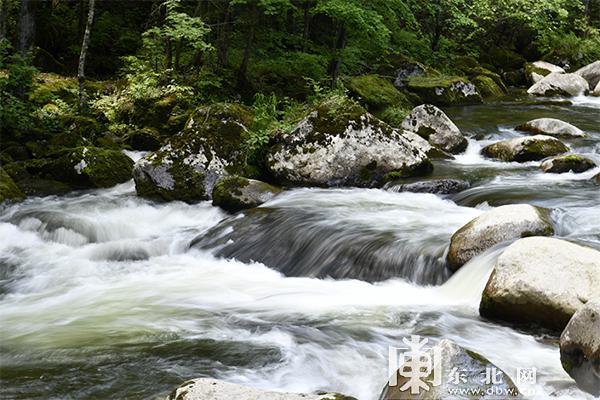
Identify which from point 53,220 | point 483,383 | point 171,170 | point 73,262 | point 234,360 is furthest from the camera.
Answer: point 171,170

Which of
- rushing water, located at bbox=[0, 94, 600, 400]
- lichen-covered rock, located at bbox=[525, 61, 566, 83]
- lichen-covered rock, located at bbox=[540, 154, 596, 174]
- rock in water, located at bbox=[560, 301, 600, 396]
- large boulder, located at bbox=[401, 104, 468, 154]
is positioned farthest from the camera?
lichen-covered rock, located at bbox=[525, 61, 566, 83]

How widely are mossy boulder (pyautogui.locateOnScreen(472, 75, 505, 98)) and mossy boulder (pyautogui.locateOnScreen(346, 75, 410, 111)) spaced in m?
4.74

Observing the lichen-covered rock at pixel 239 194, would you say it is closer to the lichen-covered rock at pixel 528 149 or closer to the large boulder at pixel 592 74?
the lichen-covered rock at pixel 528 149

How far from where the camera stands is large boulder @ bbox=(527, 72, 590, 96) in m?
20.7

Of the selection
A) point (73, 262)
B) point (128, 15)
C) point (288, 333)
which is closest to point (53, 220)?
point (73, 262)

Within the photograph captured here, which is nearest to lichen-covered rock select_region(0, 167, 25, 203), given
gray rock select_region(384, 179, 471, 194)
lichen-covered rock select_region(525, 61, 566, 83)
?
gray rock select_region(384, 179, 471, 194)

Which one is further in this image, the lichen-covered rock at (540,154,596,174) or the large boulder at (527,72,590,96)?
the large boulder at (527,72,590,96)

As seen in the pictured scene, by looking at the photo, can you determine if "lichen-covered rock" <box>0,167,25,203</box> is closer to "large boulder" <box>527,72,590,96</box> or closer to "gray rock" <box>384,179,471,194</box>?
"gray rock" <box>384,179,471,194</box>

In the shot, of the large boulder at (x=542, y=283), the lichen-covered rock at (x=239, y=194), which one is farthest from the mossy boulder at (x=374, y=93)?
the large boulder at (x=542, y=283)

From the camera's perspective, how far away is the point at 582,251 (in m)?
5.27

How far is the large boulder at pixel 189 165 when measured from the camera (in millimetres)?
9773

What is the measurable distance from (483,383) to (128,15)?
19.3 meters

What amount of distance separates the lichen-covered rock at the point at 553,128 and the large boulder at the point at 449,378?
10.6 m

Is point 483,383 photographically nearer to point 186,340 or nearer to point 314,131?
point 186,340
